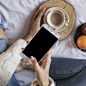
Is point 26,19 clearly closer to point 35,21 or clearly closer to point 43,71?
point 35,21

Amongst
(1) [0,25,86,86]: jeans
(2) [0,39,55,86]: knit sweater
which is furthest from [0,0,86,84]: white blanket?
(2) [0,39,55,86]: knit sweater

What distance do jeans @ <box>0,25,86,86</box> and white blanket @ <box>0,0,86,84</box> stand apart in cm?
10

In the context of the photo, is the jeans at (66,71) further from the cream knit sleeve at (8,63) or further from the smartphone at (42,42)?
the smartphone at (42,42)

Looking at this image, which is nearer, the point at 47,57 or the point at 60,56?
the point at 47,57

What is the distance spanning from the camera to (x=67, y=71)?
0.70 meters

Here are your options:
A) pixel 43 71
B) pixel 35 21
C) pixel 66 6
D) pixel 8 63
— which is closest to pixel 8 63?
pixel 8 63

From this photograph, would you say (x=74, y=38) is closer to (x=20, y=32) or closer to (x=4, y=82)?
(x=20, y=32)

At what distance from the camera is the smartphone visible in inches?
19.5

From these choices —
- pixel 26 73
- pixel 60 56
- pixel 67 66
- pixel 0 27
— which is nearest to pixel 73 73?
pixel 67 66

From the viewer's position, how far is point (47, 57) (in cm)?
56

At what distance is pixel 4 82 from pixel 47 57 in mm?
276

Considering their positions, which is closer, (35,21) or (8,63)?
(8,63)

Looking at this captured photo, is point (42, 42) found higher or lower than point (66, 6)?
lower

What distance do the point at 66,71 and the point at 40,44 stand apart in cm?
33
